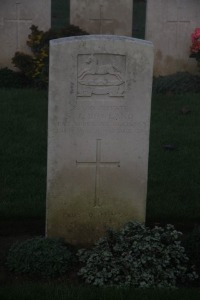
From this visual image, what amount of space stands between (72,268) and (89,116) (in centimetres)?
120

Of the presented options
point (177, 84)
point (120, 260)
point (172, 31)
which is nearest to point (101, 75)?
point (120, 260)

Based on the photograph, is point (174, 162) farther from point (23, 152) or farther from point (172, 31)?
point (172, 31)

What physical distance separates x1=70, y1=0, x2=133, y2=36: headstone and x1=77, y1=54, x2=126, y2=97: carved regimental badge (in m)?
6.98

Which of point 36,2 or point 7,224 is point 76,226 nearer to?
point 7,224

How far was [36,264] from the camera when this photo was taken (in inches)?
216

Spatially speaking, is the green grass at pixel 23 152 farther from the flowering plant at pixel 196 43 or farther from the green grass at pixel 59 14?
the green grass at pixel 59 14

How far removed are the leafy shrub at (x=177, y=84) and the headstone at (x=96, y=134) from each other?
6029 mm

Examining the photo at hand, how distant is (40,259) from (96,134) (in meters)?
1.09

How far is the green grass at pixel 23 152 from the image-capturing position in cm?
688

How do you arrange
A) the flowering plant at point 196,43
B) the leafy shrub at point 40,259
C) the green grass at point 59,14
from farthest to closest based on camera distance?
1. the green grass at point 59,14
2. the flowering plant at point 196,43
3. the leafy shrub at point 40,259

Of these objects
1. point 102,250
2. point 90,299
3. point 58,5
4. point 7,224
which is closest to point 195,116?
point 7,224

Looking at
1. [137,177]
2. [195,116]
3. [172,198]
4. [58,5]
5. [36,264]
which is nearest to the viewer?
[36,264]

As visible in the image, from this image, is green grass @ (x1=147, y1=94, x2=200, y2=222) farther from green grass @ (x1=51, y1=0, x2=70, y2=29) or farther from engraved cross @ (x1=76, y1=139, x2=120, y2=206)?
green grass @ (x1=51, y1=0, x2=70, y2=29)

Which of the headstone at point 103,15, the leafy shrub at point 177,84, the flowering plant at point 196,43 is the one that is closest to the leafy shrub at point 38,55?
the headstone at point 103,15
